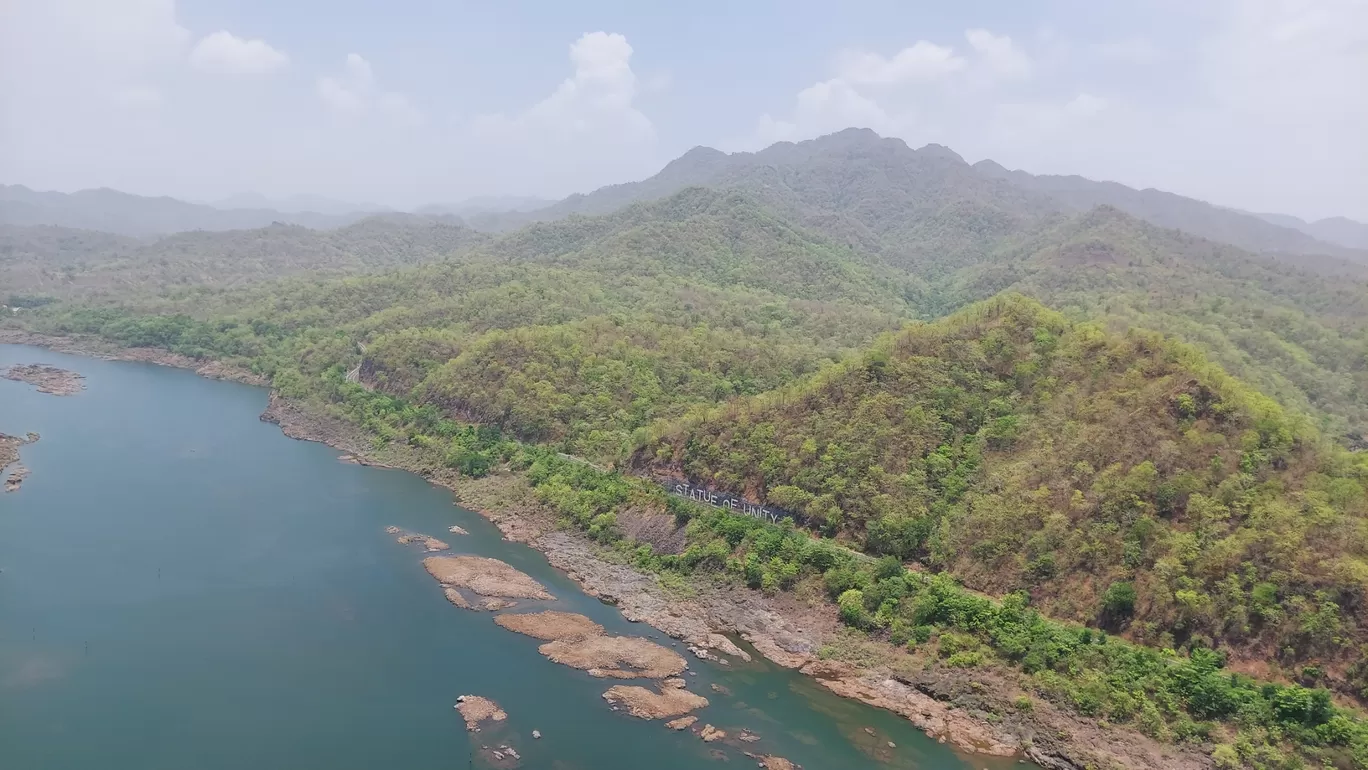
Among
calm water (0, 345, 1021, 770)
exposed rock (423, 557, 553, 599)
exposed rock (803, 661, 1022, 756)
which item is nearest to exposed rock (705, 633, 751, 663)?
calm water (0, 345, 1021, 770)

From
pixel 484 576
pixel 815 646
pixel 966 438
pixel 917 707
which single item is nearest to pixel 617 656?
pixel 815 646

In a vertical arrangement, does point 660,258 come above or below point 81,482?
above

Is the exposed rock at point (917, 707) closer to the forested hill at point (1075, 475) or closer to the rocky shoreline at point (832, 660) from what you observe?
the rocky shoreline at point (832, 660)

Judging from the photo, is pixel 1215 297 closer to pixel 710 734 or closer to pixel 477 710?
pixel 710 734

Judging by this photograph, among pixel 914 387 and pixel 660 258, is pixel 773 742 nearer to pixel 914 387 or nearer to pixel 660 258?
pixel 914 387

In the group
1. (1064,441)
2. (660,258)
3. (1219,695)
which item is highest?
(660,258)

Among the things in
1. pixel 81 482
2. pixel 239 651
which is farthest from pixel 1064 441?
Answer: pixel 81 482

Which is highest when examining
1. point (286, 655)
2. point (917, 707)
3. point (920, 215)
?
point (920, 215)
